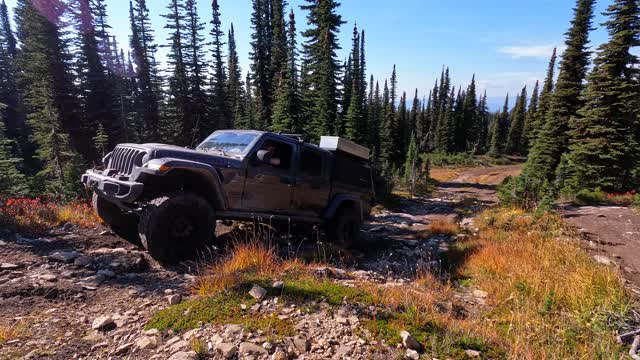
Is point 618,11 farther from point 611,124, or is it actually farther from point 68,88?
point 68,88

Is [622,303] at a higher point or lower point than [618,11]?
lower

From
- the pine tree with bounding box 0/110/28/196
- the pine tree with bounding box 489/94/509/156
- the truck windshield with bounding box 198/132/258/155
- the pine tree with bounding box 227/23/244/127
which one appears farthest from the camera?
the pine tree with bounding box 489/94/509/156

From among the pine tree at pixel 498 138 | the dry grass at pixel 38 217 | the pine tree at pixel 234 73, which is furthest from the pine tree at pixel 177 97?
the pine tree at pixel 498 138

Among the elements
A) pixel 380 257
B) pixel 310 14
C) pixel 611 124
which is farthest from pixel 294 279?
pixel 310 14

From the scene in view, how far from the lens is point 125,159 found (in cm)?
569

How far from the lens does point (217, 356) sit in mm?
2998

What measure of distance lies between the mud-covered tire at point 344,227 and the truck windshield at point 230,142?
9.44 ft

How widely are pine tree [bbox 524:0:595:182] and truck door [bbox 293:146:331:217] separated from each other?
889 inches

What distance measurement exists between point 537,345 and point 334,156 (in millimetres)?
5481

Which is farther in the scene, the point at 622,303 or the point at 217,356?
the point at 622,303

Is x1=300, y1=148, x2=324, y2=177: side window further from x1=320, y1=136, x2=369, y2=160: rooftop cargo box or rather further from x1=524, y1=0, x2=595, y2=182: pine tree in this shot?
x1=524, y1=0, x2=595, y2=182: pine tree

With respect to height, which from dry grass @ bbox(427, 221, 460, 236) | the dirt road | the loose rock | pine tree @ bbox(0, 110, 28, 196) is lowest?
dry grass @ bbox(427, 221, 460, 236)

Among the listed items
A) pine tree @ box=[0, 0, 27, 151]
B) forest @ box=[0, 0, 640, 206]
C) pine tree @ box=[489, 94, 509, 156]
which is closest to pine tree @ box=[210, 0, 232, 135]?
forest @ box=[0, 0, 640, 206]

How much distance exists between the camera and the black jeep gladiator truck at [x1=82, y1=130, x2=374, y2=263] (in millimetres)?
5086
